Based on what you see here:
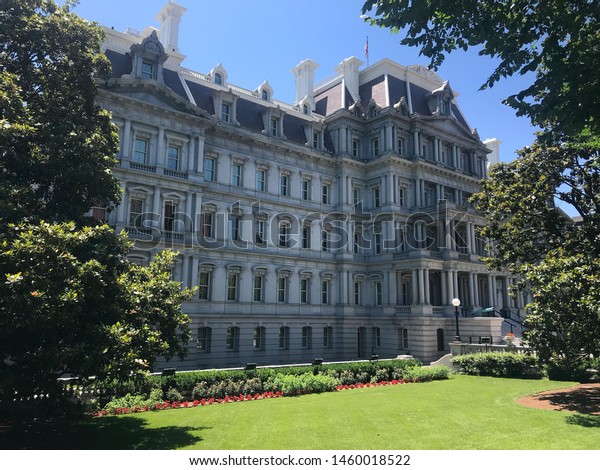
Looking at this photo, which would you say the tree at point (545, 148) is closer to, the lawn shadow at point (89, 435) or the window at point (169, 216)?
the lawn shadow at point (89, 435)

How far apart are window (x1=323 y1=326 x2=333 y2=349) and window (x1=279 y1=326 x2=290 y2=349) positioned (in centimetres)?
369

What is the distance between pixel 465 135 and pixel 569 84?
3919 cm

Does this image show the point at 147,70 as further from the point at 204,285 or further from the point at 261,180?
the point at 204,285

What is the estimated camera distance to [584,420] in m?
13.8

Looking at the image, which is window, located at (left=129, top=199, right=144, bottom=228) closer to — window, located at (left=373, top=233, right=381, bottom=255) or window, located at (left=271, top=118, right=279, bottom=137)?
window, located at (left=271, top=118, right=279, bottom=137)

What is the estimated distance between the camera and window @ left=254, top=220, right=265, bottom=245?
3631 centimetres

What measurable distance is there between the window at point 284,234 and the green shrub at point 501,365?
53.3 feet

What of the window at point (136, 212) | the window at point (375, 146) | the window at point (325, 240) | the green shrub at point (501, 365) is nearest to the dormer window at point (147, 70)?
the window at point (136, 212)

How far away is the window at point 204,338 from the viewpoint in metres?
32.1

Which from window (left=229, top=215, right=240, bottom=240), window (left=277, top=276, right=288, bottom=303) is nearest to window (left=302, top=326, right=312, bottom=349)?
window (left=277, top=276, right=288, bottom=303)

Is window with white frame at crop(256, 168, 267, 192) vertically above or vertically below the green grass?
above

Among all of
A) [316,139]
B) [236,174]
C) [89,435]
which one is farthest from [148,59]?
[89,435]

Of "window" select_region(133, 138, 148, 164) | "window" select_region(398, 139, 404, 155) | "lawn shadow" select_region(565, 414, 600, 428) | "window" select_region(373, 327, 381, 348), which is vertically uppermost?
"window" select_region(398, 139, 404, 155)

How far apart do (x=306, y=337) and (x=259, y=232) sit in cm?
941
